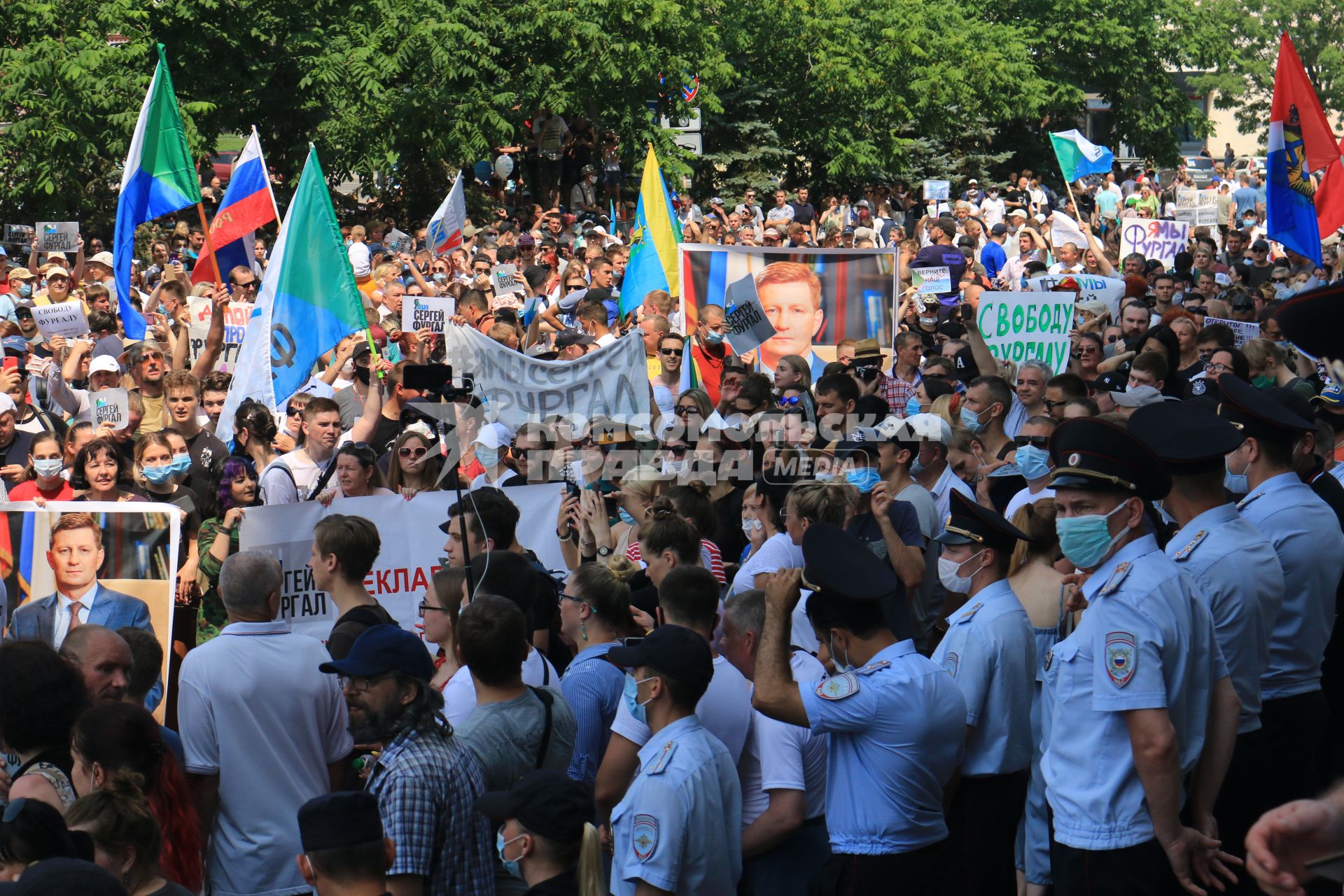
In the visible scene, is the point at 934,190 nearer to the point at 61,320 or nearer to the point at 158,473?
the point at 61,320

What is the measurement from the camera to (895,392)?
11297 millimetres

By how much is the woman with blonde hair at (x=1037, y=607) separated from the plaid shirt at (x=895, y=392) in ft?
17.2

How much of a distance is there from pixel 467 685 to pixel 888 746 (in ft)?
5.14

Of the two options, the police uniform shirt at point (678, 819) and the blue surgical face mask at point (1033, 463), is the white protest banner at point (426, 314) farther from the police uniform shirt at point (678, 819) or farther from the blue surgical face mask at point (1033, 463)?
the police uniform shirt at point (678, 819)

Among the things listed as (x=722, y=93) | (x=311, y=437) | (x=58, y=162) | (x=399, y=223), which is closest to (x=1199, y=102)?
(x=722, y=93)

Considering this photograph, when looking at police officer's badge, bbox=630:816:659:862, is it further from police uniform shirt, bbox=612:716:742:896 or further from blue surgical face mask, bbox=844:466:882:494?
blue surgical face mask, bbox=844:466:882:494

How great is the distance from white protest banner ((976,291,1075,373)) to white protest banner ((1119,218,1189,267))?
7296mm

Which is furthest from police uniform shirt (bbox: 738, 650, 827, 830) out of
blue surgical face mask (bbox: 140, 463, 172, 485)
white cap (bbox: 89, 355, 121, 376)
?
white cap (bbox: 89, 355, 121, 376)

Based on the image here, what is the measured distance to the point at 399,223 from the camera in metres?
30.0

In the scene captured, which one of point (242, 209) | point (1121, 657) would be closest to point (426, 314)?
point (242, 209)

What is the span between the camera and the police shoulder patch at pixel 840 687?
4445mm

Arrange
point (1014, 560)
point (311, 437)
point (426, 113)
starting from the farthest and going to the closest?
1. point (426, 113)
2. point (311, 437)
3. point (1014, 560)

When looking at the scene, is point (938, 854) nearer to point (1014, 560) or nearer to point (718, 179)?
point (1014, 560)

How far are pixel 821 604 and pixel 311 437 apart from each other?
486 cm
